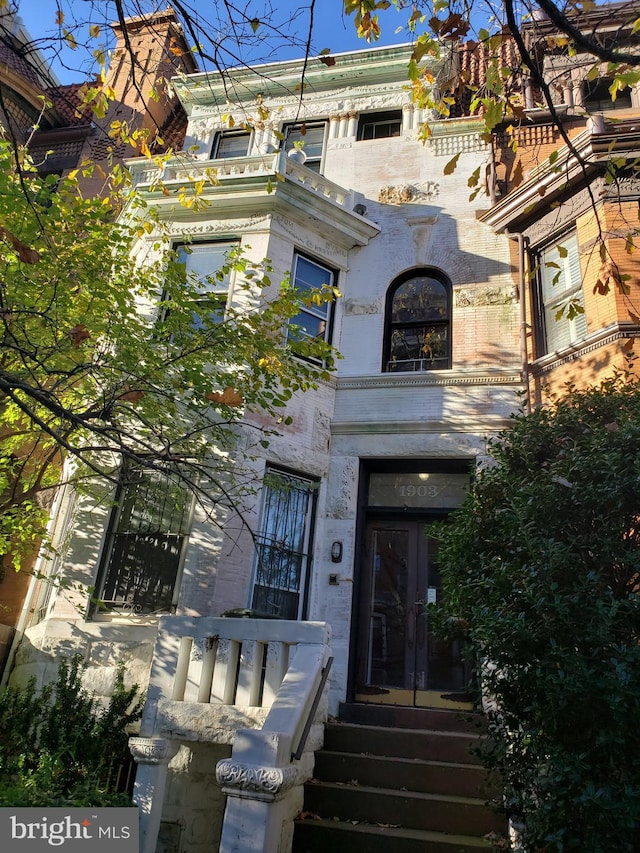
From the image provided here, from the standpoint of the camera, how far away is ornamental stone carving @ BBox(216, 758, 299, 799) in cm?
446

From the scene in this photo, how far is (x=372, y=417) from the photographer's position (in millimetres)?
9883

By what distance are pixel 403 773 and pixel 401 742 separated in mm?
508

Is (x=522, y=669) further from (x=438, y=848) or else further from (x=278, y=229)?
(x=278, y=229)

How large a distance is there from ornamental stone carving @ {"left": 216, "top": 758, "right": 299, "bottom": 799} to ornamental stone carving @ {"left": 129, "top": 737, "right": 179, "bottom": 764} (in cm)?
127

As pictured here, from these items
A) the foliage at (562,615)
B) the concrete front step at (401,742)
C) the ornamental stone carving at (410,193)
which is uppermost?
the ornamental stone carving at (410,193)

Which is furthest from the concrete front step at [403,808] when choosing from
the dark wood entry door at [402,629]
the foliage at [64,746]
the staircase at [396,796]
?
the dark wood entry door at [402,629]

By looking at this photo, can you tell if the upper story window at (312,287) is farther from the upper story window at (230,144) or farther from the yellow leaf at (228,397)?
the upper story window at (230,144)

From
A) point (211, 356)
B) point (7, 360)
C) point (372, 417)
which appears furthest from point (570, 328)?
point (7, 360)

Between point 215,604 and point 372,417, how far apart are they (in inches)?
145

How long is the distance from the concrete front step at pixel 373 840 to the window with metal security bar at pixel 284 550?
347 centimetres

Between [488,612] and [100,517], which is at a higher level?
[100,517]

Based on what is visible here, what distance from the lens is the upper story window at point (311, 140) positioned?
12969 mm

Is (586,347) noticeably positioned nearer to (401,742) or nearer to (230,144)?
(401,742)

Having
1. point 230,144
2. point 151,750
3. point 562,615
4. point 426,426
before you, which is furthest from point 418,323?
point 151,750
